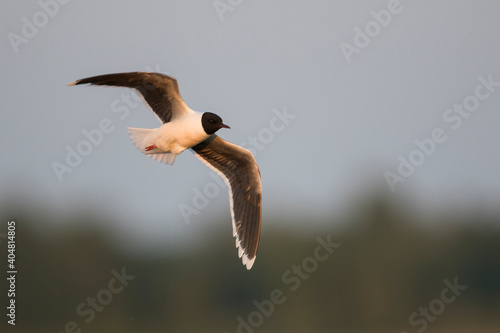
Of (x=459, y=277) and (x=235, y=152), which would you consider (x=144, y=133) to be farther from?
(x=459, y=277)

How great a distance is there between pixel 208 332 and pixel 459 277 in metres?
18.5

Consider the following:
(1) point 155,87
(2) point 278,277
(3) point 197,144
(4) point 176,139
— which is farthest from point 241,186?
(2) point 278,277

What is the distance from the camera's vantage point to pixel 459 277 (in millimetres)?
48594

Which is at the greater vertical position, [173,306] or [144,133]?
[144,133]

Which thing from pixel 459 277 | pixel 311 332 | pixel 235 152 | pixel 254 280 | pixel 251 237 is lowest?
pixel 254 280

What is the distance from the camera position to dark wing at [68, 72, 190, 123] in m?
11.7

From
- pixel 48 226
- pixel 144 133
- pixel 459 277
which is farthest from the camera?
pixel 459 277

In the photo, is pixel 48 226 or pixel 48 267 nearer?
pixel 48 267

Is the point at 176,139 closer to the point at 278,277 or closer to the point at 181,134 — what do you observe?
the point at 181,134

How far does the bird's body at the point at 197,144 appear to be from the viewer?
1176 centimetres

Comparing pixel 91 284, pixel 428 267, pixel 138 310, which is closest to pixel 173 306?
pixel 138 310

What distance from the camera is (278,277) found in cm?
4516

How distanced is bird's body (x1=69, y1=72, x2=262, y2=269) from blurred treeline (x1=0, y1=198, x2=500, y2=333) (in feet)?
66.9

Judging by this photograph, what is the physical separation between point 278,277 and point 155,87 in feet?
112
